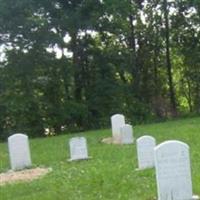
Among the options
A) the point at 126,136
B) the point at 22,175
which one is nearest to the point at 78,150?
the point at 22,175

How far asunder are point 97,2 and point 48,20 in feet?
8.86

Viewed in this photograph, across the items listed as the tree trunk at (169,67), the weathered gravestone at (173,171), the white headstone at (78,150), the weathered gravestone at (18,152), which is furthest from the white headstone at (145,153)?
the tree trunk at (169,67)

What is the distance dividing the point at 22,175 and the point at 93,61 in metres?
19.7

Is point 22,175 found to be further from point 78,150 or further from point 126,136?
point 126,136

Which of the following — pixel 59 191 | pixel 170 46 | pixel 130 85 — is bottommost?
pixel 59 191

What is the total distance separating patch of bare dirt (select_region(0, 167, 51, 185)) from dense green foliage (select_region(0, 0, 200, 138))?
565 inches

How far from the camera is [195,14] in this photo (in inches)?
1348

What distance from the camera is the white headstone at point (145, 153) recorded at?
440 inches

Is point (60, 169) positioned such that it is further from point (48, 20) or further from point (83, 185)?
point (48, 20)

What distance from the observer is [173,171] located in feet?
25.4

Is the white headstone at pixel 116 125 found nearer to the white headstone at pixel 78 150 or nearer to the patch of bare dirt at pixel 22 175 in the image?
the white headstone at pixel 78 150

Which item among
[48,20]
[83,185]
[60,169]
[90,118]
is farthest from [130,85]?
[83,185]

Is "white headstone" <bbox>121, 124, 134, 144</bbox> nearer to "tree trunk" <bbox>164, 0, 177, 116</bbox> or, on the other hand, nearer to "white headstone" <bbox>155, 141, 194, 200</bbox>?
"white headstone" <bbox>155, 141, 194, 200</bbox>

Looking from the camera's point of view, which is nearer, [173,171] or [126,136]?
[173,171]
